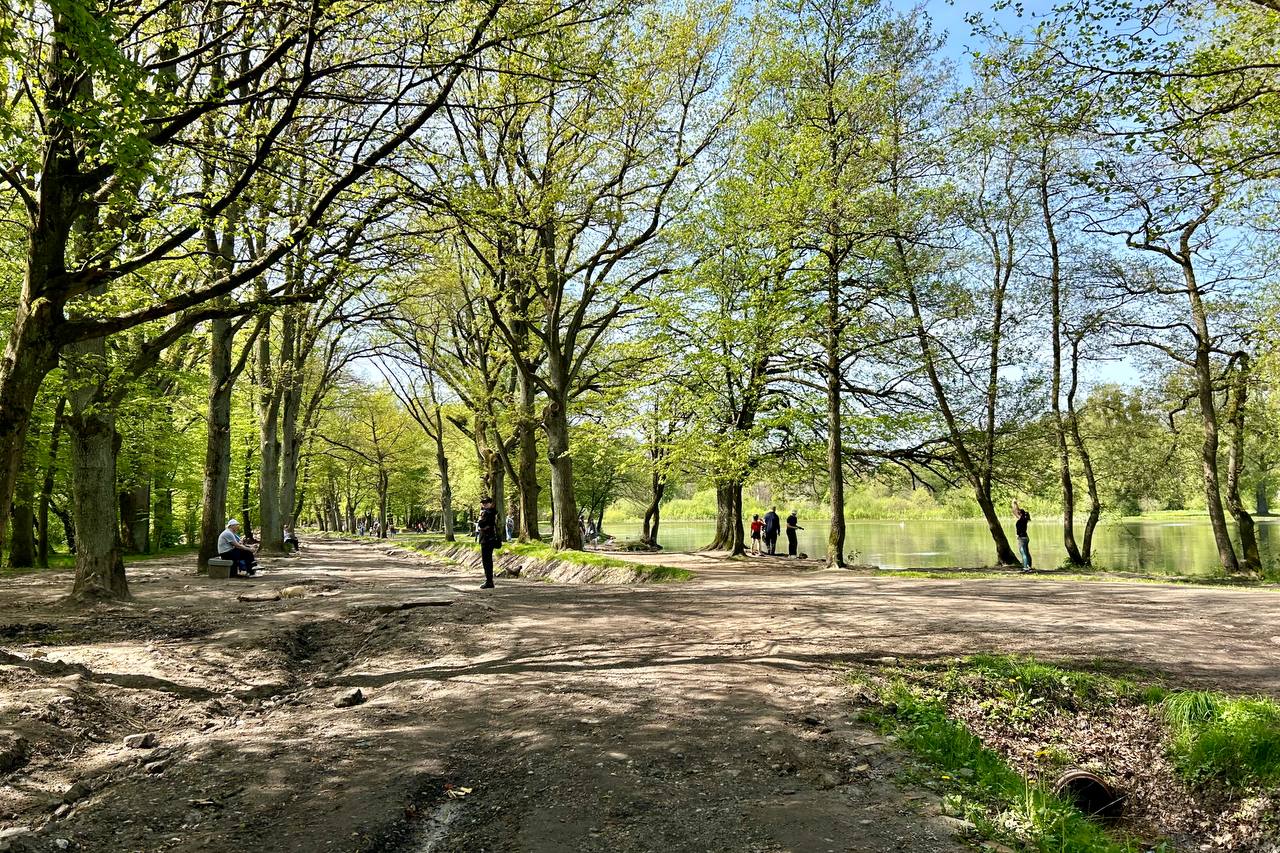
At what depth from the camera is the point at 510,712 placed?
5.81 metres

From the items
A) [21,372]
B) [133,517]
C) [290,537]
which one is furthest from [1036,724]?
[290,537]

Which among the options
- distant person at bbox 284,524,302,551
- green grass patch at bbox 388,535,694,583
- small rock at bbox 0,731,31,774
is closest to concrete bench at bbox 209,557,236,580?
green grass patch at bbox 388,535,694,583

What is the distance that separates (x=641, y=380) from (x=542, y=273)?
6.43 metres

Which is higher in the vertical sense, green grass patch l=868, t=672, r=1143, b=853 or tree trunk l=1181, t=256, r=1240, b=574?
tree trunk l=1181, t=256, r=1240, b=574

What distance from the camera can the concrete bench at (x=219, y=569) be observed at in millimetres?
15961

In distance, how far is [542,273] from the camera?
17812 millimetres

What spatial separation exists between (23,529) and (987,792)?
25289mm

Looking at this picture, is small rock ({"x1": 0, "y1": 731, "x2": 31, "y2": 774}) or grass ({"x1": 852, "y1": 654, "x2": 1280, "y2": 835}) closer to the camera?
grass ({"x1": 852, "y1": 654, "x2": 1280, "y2": 835})

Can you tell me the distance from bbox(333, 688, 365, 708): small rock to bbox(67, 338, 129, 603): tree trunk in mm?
6716

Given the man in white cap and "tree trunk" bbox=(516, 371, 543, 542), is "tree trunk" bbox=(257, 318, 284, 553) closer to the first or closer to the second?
the man in white cap

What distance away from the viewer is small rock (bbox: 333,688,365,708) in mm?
6244

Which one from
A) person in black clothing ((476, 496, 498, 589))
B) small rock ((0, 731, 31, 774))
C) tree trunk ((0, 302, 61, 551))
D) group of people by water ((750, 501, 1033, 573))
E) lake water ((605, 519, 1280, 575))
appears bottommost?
lake water ((605, 519, 1280, 575))

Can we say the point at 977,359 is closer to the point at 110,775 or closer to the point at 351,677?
the point at 351,677

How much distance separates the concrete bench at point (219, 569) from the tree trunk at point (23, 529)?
7744mm
